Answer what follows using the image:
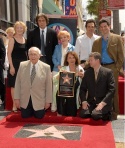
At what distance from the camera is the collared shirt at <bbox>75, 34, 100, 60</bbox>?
5.87m

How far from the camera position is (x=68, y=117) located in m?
5.41

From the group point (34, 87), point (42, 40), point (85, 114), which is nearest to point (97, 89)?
point (85, 114)

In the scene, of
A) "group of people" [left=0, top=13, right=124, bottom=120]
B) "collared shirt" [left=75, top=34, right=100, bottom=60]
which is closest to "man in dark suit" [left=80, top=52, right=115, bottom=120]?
"group of people" [left=0, top=13, right=124, bottom=120]

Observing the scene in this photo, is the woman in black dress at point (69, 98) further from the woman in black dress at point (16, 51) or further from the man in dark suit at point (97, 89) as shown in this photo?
the woman in black dress at point (16, 51)

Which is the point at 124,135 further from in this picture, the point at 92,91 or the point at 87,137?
the point at 92,91

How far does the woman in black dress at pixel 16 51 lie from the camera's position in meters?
5.76

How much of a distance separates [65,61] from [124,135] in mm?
1749

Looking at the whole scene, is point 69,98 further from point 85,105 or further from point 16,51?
point 16,51

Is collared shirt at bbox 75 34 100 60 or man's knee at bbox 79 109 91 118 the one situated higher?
collared shirt at bbox 75 34 100 60

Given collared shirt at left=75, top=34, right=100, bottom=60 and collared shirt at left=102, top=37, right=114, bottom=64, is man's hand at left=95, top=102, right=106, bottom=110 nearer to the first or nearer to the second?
collared shirt at left=102, top=37, right=114, bottom=64

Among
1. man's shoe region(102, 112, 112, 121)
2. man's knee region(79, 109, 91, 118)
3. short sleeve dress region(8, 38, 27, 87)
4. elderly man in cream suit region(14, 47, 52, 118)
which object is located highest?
short sleeve dress region(8, 38, 27, 87)

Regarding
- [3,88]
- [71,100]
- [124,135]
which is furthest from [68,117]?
[3,88]

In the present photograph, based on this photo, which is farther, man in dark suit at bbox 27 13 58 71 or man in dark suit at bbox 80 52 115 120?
man in dark suit at bbox 27 13 58 71

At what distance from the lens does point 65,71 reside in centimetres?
554
